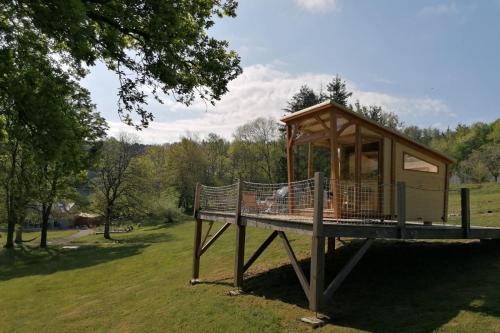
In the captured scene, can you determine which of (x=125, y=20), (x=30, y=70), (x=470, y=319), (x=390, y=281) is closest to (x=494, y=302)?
(x=470, y=319)

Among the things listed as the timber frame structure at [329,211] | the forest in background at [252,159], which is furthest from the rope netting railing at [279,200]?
the forest in background at [252,159]

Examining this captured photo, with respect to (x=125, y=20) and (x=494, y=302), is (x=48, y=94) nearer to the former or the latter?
(x=125, y=20)

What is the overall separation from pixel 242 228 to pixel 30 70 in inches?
257

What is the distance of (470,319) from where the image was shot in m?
7.47

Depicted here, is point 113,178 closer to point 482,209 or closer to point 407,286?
point 482,209

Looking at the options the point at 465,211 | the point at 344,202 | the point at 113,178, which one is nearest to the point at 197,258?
the point at 344,202

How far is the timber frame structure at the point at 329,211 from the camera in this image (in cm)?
847

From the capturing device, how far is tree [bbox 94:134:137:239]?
39438 millimetres

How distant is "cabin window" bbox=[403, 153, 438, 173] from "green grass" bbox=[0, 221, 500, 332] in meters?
2.37

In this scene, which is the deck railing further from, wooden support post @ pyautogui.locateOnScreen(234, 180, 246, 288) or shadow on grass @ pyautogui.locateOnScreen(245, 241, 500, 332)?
shadow on grass @ pyautogui.locateOnScreen(245, 241, 500, 332)

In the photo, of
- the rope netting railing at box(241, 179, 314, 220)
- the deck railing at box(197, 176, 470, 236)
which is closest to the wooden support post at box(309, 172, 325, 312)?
the deck railing at box(197, 176, 470, 236)

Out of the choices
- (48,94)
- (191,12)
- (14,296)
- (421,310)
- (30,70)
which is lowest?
(14,296)

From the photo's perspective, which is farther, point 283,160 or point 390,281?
point 283,160

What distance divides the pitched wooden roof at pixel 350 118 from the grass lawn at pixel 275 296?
2925mm
